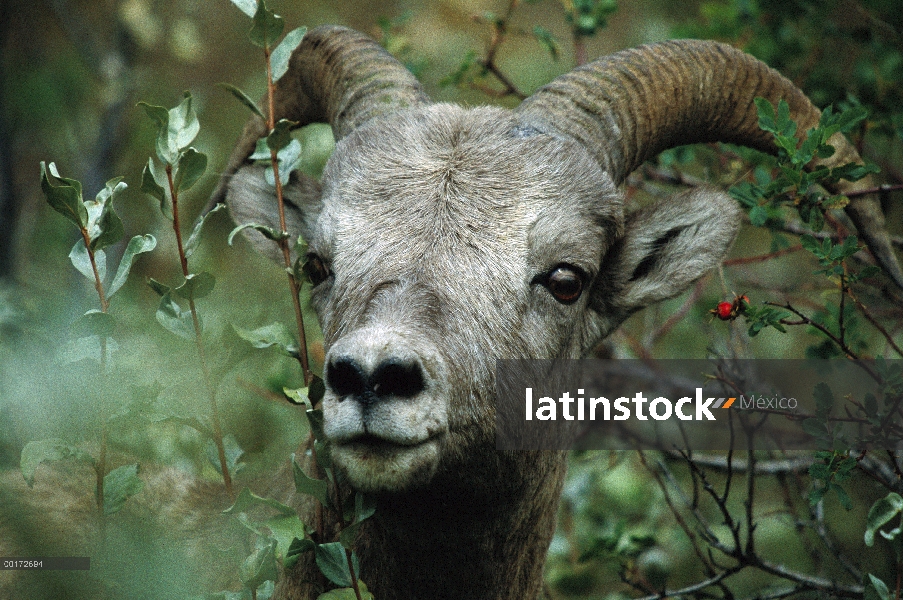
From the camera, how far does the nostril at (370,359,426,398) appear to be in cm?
321

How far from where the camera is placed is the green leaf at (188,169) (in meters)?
3.43

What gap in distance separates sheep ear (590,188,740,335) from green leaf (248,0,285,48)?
89.5 inches

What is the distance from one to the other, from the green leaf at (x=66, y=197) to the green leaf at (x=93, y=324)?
0.36 meters

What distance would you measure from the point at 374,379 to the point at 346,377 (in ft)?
0.36

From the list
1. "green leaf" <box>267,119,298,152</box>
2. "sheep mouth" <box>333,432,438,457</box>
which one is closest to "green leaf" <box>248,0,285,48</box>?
"green leaf" <box>267,119,298,152</box>

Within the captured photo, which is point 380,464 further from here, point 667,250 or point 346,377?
point 667,250

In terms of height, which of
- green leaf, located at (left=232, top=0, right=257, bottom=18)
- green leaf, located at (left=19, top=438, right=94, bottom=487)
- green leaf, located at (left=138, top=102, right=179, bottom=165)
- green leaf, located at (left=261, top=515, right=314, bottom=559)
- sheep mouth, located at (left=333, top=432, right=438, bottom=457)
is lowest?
green leaf, located at (left=261, top=515, right=314, bottom=559)

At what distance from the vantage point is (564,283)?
14.7ft

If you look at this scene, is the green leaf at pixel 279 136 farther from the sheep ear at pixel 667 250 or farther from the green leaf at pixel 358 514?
the sheep ear at pixel 667 250

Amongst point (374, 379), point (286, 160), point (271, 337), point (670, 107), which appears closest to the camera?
point (374, 379)

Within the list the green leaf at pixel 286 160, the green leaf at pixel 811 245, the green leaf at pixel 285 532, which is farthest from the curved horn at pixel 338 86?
the green leaf at pixel 285 532

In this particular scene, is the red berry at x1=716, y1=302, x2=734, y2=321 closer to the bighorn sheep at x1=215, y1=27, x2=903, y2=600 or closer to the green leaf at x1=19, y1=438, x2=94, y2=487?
the bighorn sheep at x1=215, y1=27, x2=903, y2=600

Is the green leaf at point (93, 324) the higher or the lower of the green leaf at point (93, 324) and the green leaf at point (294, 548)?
Result: the higher

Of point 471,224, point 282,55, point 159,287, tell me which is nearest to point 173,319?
point 159,287
